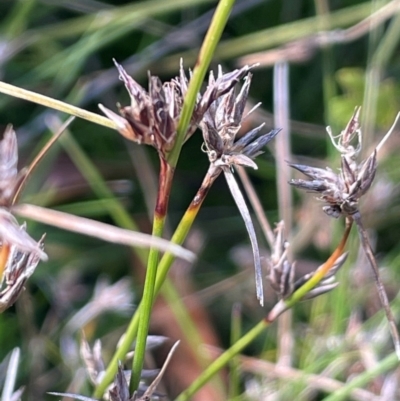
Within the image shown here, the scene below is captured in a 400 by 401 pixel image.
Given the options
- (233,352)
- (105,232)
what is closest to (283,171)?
(233,352)

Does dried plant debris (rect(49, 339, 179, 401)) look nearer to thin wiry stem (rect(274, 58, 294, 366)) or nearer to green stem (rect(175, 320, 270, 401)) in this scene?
green stem (rect(175, 320, 270, 401))

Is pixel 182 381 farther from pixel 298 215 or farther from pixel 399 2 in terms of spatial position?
pixel 399 2

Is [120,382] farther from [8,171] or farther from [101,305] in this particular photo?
[101,305]

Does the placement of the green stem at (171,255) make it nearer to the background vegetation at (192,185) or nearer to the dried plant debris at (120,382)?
the dried plant debris at (120,382)

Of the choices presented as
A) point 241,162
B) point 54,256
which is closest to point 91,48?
point 54,256

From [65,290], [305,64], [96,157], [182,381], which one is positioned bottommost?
[182,381]

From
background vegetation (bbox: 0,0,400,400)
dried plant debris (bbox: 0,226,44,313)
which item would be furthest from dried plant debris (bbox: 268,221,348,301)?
background vegetation (bbox: 0,0,400,400)
